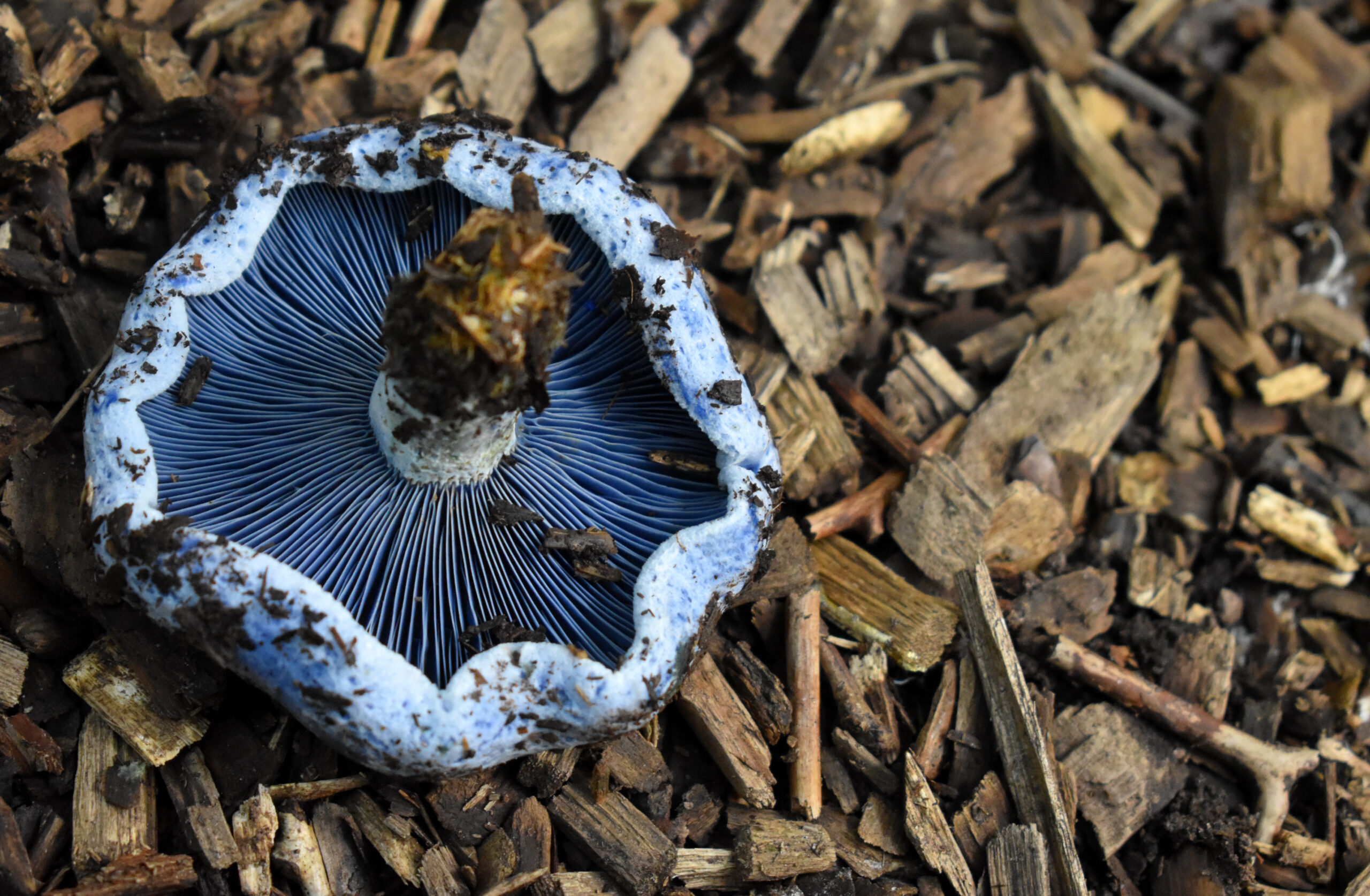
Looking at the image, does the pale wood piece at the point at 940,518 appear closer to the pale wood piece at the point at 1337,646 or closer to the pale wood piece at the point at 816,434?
the pale wood piece at the point at 816,434

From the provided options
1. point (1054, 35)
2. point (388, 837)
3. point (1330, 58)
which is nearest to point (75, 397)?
point (388, 837)

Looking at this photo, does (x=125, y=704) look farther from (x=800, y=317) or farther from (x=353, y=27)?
(x=353, y=27)

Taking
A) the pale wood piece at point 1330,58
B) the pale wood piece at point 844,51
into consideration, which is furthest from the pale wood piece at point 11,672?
the pale wood piece at point 1330,58

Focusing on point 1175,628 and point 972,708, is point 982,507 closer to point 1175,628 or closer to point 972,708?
point 972,708

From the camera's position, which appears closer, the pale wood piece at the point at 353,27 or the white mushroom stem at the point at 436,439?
the white mushroom stem at the point at 436,439

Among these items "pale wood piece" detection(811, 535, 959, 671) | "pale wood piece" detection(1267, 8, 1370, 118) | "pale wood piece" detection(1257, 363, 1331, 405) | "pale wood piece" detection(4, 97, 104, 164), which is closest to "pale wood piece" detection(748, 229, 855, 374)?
"pale wood piece" detection(811, 535, 959, 671)

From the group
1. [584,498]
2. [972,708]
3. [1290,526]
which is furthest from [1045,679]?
[584,498]

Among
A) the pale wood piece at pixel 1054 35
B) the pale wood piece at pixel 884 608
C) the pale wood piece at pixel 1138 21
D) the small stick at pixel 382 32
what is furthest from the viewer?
the pale wood piece at pixel 1138 21
